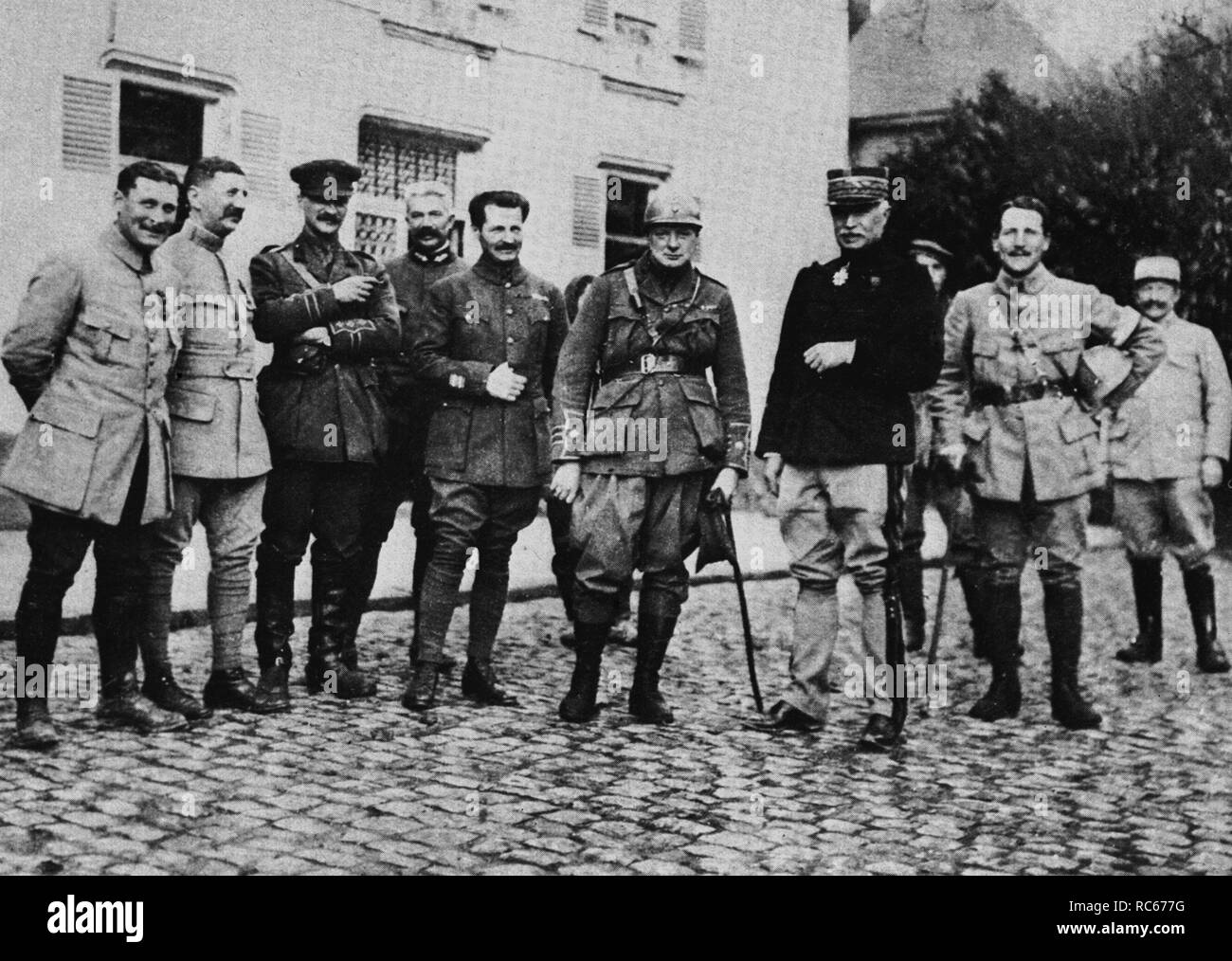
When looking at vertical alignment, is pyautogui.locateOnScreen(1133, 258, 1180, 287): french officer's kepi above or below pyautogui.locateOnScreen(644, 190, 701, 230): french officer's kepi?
above

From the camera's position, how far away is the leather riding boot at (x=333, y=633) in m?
6.29

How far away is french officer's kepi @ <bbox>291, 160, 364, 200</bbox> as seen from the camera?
6.03 m

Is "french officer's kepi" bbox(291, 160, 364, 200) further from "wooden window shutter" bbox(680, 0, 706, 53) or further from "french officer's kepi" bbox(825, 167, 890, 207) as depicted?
"wooden window shutter" bbox(680, 0, 706, 53)

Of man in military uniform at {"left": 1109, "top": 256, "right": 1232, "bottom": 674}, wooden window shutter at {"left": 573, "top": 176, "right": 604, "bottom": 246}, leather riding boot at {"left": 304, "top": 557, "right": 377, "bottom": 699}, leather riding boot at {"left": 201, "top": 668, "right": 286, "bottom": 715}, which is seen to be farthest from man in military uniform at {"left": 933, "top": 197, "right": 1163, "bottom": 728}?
wooden window shutter at {"left": 573, "top": 176, "right": 604, "bottom": 246}

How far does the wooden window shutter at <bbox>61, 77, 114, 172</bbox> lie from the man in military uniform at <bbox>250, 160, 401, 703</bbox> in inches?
238

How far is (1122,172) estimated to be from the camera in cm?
1534

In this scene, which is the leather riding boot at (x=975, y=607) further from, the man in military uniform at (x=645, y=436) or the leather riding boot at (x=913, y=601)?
the man in military uniform at (x=645, y=436)

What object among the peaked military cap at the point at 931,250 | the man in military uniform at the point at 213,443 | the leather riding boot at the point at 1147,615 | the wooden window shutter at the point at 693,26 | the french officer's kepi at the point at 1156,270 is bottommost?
the leather riding boot at the point at 1147,615

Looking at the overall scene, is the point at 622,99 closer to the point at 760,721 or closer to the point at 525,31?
the point at 525,31

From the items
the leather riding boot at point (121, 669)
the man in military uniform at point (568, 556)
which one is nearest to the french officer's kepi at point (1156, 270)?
the man in military uniform at point (568, 556)

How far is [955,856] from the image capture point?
430 centimetres

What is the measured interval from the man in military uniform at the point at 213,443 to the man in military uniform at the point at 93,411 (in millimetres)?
176
